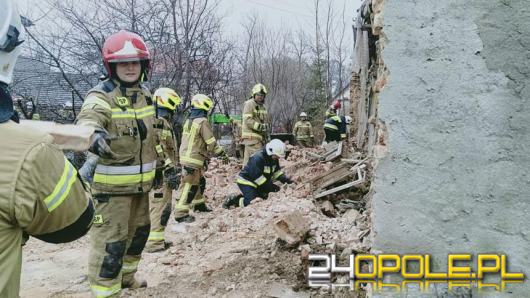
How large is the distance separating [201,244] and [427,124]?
3777 millimetres

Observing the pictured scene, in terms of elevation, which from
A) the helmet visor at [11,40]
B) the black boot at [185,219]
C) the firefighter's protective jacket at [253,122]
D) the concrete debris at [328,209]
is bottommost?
the black boot at [185,219]

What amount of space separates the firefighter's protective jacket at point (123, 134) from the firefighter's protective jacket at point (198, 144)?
3.02 m

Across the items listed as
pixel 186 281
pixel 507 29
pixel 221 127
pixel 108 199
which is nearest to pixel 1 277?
pixel 108 199

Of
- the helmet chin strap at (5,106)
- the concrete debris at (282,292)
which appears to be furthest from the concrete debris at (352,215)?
the helmet chin strap at (5,106)

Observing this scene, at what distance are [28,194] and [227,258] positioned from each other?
3.70 meters

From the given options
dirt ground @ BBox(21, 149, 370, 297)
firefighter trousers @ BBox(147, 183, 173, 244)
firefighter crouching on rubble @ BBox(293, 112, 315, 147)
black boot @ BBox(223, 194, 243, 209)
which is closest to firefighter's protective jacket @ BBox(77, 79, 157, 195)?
dirt ground @ BBox(21, 149, 370, 297)

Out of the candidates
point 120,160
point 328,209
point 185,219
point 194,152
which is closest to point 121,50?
point 120,160

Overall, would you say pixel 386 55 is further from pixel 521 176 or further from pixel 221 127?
pixel 221 127

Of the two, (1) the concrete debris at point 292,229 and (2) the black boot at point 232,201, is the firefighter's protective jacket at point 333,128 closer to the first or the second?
(2) the black boot at point 232,201

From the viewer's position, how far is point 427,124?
2527mm

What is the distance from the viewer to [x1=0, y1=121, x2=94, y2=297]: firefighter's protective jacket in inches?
52.2

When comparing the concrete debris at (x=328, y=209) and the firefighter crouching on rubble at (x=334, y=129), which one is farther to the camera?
the firefighter crouching on rubble at (x=334, y=129)

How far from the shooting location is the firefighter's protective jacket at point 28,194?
4.35 ft

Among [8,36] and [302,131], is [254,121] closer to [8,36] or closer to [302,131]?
[302,131]
